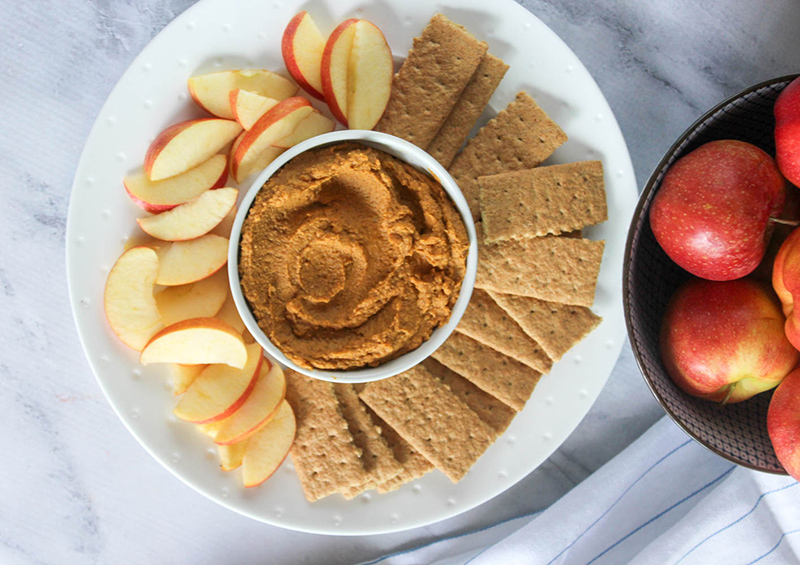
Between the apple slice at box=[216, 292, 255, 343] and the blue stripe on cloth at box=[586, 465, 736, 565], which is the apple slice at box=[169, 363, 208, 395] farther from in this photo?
the blue stripe on cloth at box=[586, 465, 736, 565]

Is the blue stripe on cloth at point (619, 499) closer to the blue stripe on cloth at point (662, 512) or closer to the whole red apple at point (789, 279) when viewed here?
the blue stripe on cloth at point (662, 512)

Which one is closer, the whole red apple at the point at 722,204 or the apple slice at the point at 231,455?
the whole red apple at the point at 722,204

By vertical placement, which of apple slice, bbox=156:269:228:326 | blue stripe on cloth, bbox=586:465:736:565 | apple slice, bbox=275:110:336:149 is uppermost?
apple slice, bbox=275:110:336:149

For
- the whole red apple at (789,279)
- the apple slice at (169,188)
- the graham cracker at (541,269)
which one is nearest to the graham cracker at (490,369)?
the graham cracker at (541,269)

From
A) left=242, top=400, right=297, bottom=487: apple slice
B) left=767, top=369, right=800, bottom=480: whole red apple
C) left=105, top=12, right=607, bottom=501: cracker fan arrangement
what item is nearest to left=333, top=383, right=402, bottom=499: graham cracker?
left=105, top=12, right=607, bottom=501: cracker fan arrangement

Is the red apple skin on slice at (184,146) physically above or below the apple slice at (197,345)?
above

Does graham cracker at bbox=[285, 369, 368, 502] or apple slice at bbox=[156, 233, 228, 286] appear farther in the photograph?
graham cracker at bbox=[285, 369, 368, 502]

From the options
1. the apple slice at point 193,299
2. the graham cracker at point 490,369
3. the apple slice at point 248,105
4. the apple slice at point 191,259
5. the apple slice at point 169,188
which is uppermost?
the apple slice at point 248,105
